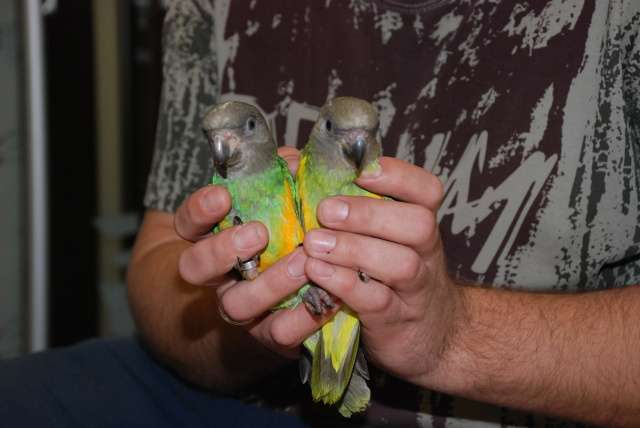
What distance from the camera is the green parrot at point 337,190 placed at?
36.7 inches

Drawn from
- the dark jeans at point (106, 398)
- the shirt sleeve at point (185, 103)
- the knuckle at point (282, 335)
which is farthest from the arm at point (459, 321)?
the shirt sleeve at point (185, 103)

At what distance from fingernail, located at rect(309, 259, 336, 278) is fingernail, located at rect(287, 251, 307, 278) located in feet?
0.09

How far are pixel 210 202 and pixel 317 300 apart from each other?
0.21m

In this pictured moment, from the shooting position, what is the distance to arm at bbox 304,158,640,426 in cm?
87

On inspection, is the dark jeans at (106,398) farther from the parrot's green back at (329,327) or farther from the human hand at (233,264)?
the human hand at (233,264)

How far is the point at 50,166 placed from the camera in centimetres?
267

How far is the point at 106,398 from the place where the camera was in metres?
1.42

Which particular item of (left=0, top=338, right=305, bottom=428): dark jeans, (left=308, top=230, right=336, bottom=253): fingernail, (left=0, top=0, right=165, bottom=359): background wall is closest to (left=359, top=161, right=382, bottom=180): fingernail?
(left=308, top=230, right=336, bottom=253): fingernail

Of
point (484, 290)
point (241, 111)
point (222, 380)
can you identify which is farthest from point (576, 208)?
point (222, 380)

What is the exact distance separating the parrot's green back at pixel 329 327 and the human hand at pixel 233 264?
8cm

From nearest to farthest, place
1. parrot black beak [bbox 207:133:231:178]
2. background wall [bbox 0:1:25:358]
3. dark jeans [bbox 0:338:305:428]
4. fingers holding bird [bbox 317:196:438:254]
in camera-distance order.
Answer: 1. fingers holding bird [bbox 317:196:438:254]
2. parrot black beak [bbox 207:133:231:178]
3. dark jeans [bbox 0:338:305:428]
4. background wall [bbox 0:1:25:358]

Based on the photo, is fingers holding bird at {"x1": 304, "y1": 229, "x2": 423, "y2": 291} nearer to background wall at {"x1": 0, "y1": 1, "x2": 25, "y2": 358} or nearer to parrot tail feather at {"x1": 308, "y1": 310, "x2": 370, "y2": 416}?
parrot tail feather at {"x1": 308, "y1": 310, "x2": 370, "y2": 416}

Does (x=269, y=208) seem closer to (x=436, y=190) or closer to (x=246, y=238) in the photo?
(x=246, y=238)

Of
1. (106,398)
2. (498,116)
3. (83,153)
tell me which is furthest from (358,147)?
(83,153)
